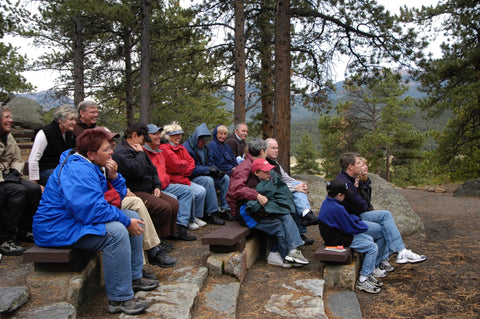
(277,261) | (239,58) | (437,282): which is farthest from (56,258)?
(239,58)

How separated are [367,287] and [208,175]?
3.02 meters

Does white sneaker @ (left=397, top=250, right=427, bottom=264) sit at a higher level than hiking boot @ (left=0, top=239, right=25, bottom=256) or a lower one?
lower

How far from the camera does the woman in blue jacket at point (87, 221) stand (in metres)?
3.00

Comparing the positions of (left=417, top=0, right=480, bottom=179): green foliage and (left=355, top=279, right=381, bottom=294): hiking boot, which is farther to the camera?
(left=417, top=0, right=480, bottom=179): green foliage

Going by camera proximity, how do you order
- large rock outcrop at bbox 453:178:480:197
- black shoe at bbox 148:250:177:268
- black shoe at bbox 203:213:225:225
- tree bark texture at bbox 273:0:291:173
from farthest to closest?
large rock outcrop at bbox 453:178:480:197 < tree bark texture at bbox 273:0:291:173 < black shoe at bbox 203:213:225:225 < black shoe at bbox 148:250:177:268

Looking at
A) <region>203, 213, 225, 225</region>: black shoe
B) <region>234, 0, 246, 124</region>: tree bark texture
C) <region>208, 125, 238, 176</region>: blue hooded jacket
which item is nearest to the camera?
<region>203, 213, 225, 225</region>: black shoe

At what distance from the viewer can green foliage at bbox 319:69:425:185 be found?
30297 mm

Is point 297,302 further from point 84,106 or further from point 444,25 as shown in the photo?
point 444,25

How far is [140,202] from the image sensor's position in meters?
3.91

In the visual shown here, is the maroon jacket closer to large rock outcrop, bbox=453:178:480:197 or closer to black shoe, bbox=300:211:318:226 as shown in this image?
black shoe, bbox=300:211:318:226

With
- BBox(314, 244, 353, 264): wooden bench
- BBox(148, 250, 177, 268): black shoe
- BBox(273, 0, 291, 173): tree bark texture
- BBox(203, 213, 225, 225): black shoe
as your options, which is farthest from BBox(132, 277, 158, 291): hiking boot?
BBox(273, 0, 291, 173): tree bark texture

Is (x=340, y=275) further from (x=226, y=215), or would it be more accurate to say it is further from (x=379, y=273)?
(x=226, y=215)

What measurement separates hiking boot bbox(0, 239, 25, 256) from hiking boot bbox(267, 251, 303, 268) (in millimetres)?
2740

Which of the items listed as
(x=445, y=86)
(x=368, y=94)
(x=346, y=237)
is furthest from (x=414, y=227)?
(x=368, y=94)
